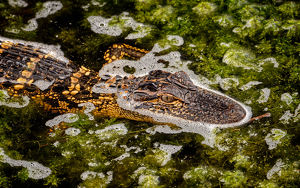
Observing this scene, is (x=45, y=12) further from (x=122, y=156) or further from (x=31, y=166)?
(x=122, y=156)

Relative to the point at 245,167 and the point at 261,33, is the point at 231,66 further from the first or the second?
the point at 245,167

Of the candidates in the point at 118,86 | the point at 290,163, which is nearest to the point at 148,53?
the point at 118,86

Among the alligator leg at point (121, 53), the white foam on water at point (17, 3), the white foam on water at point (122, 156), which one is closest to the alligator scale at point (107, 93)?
the alligator leg at point (121, 53)

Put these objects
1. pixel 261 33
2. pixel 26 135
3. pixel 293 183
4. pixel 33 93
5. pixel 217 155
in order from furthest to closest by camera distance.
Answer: pixel 261 33, pixel 33 93, pixel 26 135, pixel 217 155, pixel 293 183

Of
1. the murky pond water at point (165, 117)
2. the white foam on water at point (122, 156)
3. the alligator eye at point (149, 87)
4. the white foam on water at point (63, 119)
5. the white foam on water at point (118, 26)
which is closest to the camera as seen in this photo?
the murky pond water at point (165, 117)

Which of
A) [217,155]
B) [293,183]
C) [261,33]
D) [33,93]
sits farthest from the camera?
[261,33]

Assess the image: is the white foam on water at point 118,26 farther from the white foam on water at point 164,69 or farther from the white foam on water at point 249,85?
the white foam on water at point 249,85

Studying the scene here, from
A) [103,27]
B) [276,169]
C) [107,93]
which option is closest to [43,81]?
[107,93]
